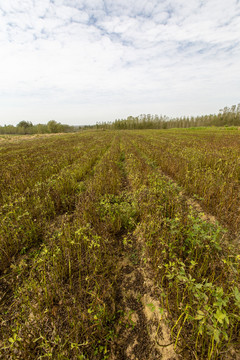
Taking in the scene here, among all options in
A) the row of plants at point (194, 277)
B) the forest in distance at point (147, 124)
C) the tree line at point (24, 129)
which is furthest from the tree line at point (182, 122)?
the row of plants at point (194, 277)

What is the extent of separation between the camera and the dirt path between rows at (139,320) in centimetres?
154

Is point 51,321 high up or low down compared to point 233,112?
down

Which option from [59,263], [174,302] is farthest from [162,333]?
[59,263]

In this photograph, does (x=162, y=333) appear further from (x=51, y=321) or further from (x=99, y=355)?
(x=51, y=321)

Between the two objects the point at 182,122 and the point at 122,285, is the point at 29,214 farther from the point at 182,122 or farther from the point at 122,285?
the point at 182,122

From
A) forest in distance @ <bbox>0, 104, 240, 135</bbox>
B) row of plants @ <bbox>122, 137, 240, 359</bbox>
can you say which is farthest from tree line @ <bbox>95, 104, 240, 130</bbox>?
row of plants @ <bbox>122, 137, 240, 359</bbox>

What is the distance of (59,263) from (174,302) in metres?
1.70

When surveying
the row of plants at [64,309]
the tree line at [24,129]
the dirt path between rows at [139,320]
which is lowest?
the dirt path between rows at [139,320]

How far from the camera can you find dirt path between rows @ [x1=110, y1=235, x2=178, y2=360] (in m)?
1.54

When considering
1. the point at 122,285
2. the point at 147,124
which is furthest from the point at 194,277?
the point at 147,124

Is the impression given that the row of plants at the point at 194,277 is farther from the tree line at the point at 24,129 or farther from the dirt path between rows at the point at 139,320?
the tree line at the point at 24,129

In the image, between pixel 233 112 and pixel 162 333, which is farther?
pixel 233 112

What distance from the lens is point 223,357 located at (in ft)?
4.65

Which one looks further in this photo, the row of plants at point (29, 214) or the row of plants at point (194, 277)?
the row of plants at point (29, 214)
